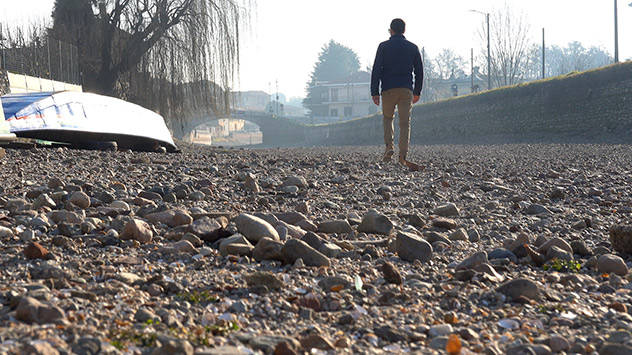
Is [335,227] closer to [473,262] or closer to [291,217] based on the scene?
[291,217]

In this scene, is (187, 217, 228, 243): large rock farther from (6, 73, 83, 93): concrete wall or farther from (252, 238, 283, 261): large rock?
(6, 73, 83, 93): concrete wall

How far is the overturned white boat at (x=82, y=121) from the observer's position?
31.8 feet

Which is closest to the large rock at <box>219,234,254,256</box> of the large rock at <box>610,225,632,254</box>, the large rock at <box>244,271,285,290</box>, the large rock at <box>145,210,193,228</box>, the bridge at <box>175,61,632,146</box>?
the large rock at <box>244,271,285,290</box>

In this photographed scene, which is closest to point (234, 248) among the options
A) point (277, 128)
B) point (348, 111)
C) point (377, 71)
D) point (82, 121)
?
point (377, 71)

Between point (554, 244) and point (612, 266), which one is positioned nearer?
point (612, 266)

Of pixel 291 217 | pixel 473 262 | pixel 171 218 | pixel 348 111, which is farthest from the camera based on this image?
pixel 348 111

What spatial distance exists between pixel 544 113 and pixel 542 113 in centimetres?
13

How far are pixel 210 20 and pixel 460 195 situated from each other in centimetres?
1278

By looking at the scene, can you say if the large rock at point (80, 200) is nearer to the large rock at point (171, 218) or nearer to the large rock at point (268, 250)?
the large rock at point (171, 218)

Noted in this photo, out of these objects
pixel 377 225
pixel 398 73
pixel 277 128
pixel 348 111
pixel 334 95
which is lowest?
pixel 377 225

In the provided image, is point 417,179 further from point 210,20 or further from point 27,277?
point 210,20

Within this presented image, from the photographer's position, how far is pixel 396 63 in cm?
838

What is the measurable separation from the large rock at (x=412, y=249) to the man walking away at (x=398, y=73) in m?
5.38

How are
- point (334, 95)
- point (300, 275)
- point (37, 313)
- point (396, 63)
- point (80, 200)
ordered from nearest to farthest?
point (37, 313) → point (300, 275) → point (80, 200) → point (396, 63) → point (334, 95)
